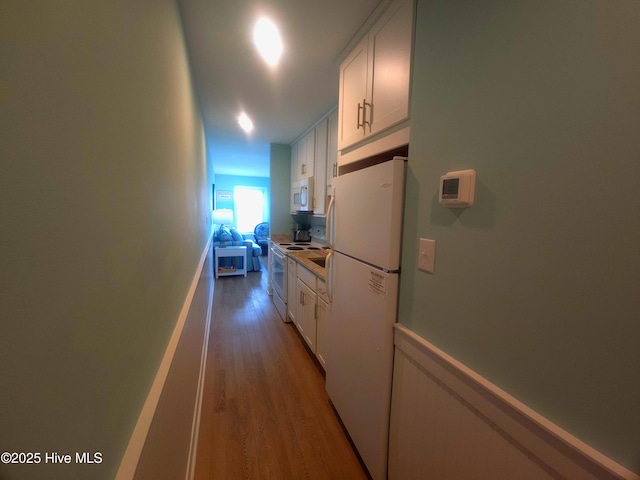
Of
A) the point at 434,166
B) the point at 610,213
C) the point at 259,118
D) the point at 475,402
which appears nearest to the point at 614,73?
the point at 610,213

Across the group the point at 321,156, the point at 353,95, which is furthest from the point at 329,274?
the point at 321,156

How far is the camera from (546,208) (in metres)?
0.66

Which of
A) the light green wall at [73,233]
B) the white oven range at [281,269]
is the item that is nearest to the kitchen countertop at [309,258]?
the white oven range at [281,269]

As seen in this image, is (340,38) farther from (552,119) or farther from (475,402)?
(475,402)

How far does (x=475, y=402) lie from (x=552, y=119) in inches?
34.7

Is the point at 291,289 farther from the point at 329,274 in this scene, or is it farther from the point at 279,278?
the point at 329,274

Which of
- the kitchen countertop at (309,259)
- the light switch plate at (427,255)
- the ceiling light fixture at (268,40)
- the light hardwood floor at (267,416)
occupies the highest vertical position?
the ceiling light fixture at (268,40)

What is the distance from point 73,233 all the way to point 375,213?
3.53ft

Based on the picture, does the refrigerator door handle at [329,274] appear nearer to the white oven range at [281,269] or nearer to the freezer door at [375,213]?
the freezer door at [375,213]

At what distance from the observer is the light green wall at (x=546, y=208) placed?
0.54m

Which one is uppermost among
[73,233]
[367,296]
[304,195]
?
[304,195]

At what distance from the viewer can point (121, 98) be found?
566mm

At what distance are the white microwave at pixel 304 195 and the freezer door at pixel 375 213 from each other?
1.61 metres

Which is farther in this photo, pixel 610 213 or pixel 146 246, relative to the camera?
pixel 146 246
